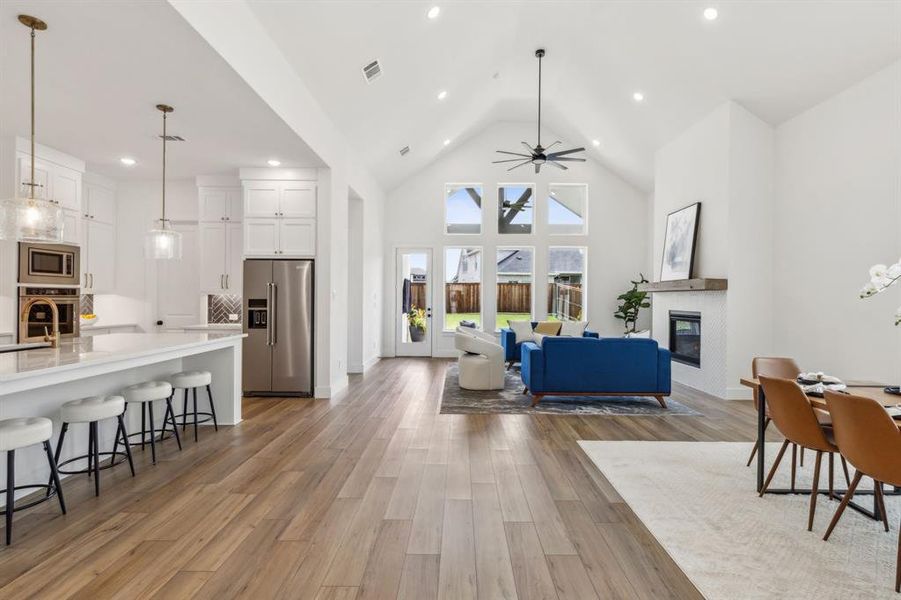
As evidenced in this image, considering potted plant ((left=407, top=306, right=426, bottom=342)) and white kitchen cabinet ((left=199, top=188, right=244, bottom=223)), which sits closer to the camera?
white kitchen cabinet ((left=199, top=188, right=244, bottom=223))

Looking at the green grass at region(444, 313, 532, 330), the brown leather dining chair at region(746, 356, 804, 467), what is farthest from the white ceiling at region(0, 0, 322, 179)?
the green grass at region(444, 313, 532, 330)

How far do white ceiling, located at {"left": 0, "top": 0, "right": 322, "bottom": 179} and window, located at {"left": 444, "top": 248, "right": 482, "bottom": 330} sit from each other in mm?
4890

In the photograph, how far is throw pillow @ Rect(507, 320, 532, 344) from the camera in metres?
8.47

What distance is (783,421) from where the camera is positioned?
2.78m

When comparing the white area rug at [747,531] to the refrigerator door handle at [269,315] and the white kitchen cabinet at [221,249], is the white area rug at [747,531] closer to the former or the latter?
the refrigerator door handle at [269,315]

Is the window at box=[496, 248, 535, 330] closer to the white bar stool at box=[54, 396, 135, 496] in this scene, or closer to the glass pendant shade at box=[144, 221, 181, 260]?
the glass pendant shade at box=[144, 221, 181, 260]

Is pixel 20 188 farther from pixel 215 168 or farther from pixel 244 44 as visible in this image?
pixel 244 44

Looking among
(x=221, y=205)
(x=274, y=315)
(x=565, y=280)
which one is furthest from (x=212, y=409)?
(x=565, y=280)

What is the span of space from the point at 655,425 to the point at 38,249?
21.6 ft

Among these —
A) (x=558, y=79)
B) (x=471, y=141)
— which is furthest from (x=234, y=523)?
(x=471, y=141)

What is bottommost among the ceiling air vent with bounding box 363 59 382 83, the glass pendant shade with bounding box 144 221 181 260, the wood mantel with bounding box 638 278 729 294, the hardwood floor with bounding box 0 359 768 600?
the hardwood floor with bounding box 0 359 768 600

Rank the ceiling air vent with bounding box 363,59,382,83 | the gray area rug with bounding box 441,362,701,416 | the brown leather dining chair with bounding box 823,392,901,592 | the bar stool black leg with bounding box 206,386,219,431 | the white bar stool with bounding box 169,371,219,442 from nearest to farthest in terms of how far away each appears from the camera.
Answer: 1. the brown leather dining chair with bounding box 823,392,901,592
2. the white bar stool with bounding box 169,371,219,442
3. the bar stool black leg with bounding box 206,386,219,431
4. the ceiling air vent with bounding box 363,59,382,83
5. the gray area rug with bounding box 441,362,701,416

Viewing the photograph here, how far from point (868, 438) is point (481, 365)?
176 inches

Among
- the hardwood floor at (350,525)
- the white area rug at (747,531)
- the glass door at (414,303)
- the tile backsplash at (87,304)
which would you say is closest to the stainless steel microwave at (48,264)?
the tile backsplash at (87,304)
